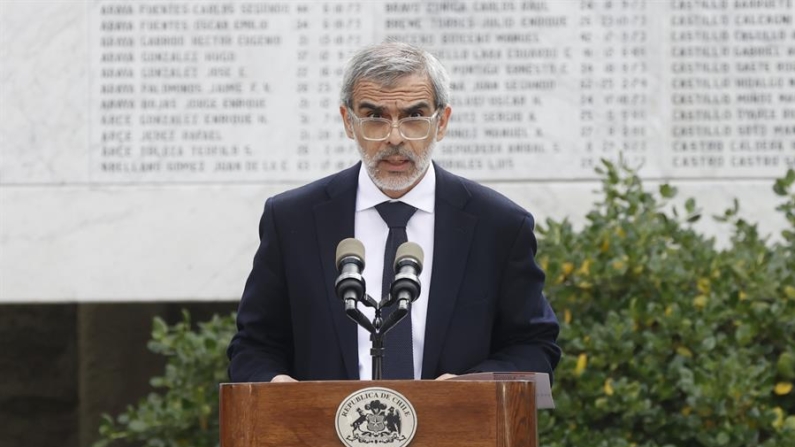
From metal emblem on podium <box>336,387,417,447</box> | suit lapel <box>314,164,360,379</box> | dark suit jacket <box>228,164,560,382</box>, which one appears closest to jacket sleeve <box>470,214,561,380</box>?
dark suit jacket <box>228,164,560,382</box>

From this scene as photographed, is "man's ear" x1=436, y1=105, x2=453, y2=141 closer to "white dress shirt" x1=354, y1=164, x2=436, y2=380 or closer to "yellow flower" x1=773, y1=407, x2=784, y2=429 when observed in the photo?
"white dress shirt" x1=354, y1=164, x2=436, y2=380

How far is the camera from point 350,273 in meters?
3.13

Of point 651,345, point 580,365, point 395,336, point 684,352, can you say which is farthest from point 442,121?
point 684,352

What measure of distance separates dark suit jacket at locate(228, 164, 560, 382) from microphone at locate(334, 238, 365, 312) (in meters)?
0.47

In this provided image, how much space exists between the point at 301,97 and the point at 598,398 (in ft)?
8.66

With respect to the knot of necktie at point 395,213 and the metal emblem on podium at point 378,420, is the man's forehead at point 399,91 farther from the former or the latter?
the metal emblem on podium at point 378,420

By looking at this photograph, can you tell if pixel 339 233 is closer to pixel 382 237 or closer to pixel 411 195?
pixel 382 237

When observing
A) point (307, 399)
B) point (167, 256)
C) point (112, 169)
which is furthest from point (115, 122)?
point (307, 399)

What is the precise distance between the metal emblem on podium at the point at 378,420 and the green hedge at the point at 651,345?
7.98 feet

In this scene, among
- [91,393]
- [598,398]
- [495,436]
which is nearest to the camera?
[495,436]

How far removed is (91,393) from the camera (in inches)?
309

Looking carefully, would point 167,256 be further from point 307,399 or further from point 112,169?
point 307,399

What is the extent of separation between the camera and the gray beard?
3604mm

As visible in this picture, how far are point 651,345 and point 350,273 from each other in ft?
8.48
